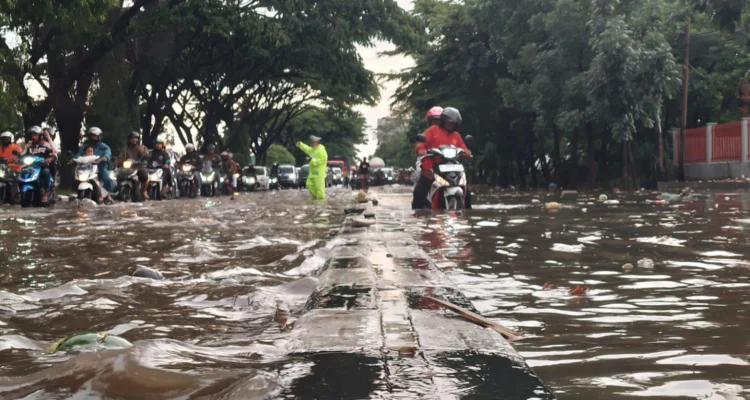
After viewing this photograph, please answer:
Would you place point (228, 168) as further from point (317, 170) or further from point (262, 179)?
point (262, 179)

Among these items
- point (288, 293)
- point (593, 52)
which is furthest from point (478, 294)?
point (593, 52)

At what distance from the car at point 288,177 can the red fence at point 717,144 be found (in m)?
30.5

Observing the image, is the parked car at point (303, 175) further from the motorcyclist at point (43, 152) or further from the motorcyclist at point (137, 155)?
the motorcyclist at point (43, 152)

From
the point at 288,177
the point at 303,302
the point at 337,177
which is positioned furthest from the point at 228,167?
the point at 337,177

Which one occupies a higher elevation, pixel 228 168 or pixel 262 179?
pixel 228 168

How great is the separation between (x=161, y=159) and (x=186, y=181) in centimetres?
266

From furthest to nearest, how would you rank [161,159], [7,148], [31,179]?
[161,159] < [7,148] < [31,179]

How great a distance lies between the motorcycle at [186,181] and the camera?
1034 inches

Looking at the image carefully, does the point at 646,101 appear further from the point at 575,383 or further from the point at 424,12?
the point at 575,383

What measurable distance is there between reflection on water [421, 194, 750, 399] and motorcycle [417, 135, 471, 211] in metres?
4.04

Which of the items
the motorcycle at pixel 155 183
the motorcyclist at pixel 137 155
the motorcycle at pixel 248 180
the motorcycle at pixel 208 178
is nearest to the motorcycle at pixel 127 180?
the motorcyclist at pixel 137 155

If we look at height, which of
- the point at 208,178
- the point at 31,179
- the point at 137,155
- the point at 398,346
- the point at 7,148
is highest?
the point at 7,148

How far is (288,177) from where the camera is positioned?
188 feet

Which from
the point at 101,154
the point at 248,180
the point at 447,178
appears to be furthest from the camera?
the point at 248,180
